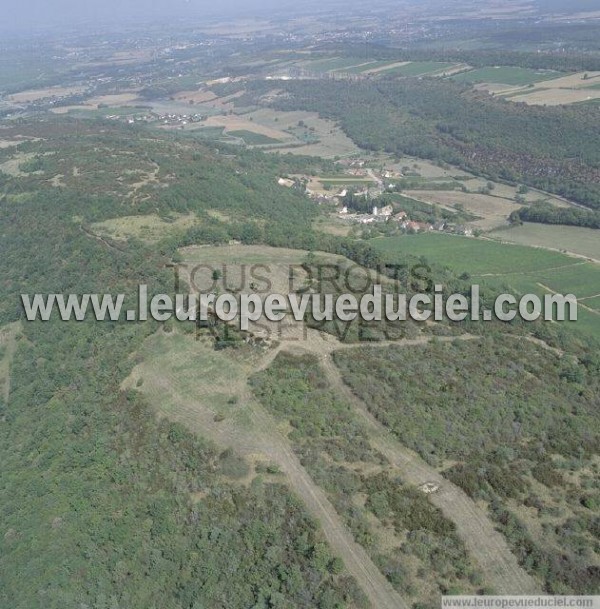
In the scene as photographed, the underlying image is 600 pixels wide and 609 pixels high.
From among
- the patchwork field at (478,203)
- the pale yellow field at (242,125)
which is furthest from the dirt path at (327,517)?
the pale yellow field at (242,125)

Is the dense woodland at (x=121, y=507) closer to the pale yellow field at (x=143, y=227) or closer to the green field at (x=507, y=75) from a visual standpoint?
the pale yellow field at (x=143, y=227)

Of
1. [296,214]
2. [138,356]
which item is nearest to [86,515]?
[138,356]

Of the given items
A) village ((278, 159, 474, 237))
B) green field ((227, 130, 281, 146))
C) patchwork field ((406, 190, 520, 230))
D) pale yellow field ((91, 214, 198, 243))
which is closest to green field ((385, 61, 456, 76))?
green field ((227, 130, 281, 146))

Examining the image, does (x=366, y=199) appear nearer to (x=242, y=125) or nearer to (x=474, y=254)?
(x=474, y=254)

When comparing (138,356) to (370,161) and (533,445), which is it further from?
(370,161)

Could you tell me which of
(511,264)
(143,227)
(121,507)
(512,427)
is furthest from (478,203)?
(121,507)
